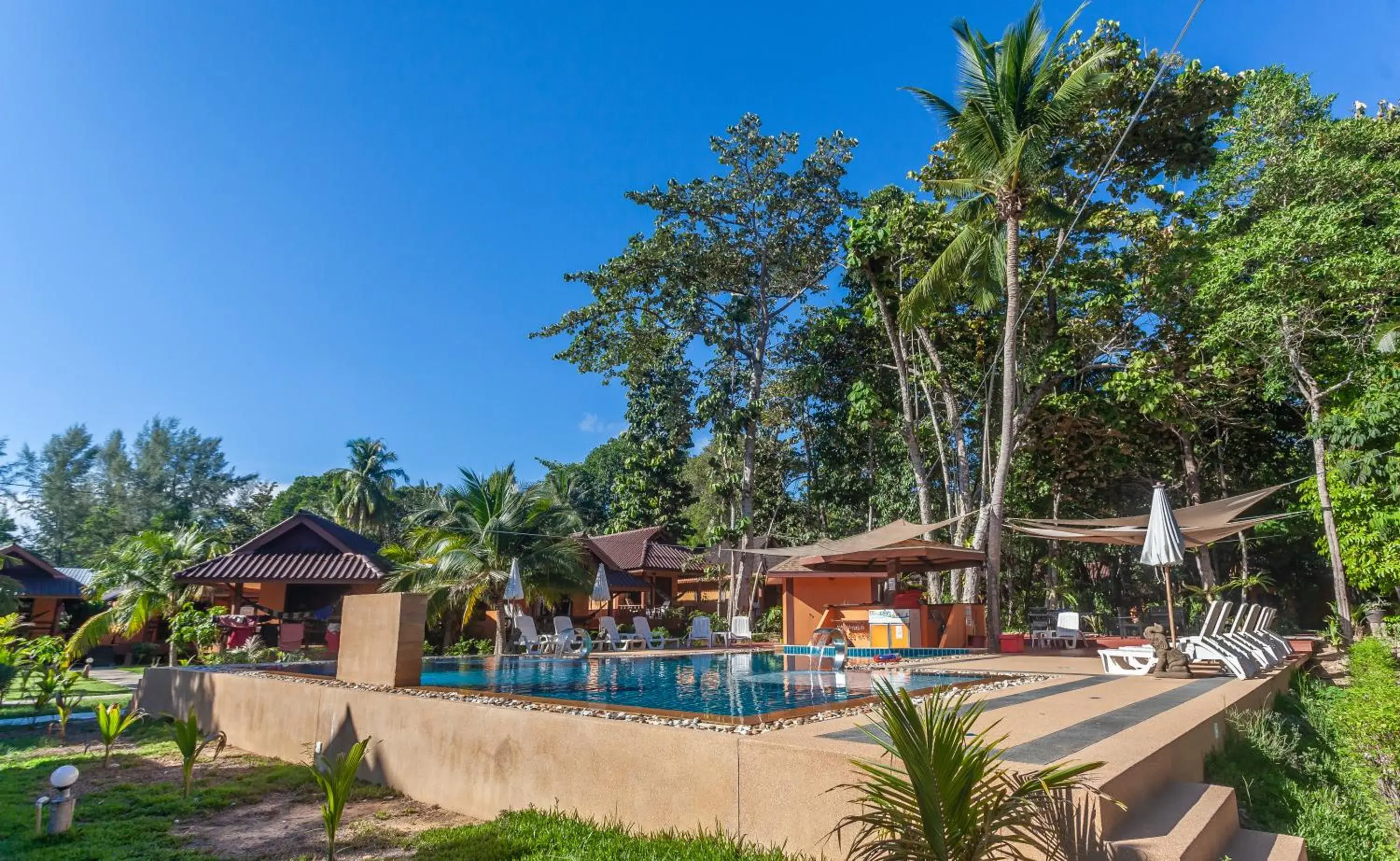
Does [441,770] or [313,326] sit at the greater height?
[313,326]

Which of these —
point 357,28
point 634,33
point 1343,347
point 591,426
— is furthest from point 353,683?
point 591,426

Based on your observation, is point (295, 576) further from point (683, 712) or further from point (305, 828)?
point (683, 712)

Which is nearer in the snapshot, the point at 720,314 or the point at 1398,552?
the point at 1398,552

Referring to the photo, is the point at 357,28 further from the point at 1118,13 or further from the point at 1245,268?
the point at 1245,268

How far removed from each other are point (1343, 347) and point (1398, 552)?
4232 mm

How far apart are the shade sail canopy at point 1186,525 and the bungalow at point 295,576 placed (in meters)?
16.8

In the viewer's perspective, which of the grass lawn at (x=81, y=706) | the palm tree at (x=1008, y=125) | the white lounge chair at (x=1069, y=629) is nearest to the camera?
the grass lawn at (x=81, y=706)

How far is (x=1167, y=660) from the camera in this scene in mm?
9047

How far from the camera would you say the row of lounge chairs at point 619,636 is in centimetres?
1667

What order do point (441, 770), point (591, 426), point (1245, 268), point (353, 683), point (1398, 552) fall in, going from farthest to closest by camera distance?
point (591, 426)
point (1245, 268)
point (1398, 552)
point (353, 683)
point (441, 770)

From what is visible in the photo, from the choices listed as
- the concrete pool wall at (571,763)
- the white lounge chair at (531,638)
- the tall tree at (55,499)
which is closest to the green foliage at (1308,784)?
the concrete pool wall at (571,763)

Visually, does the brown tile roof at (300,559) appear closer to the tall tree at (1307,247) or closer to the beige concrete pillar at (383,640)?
the beige concrete pillar at (383,640)

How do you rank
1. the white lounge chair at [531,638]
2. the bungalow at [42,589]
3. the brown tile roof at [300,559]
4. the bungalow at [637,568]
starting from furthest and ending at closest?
the bungalow at [637,568]
the bungalow at [42,589]
the brown tile roof at [300,559]
the white lounge chair at [531,638]

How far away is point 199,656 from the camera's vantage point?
596 inches
